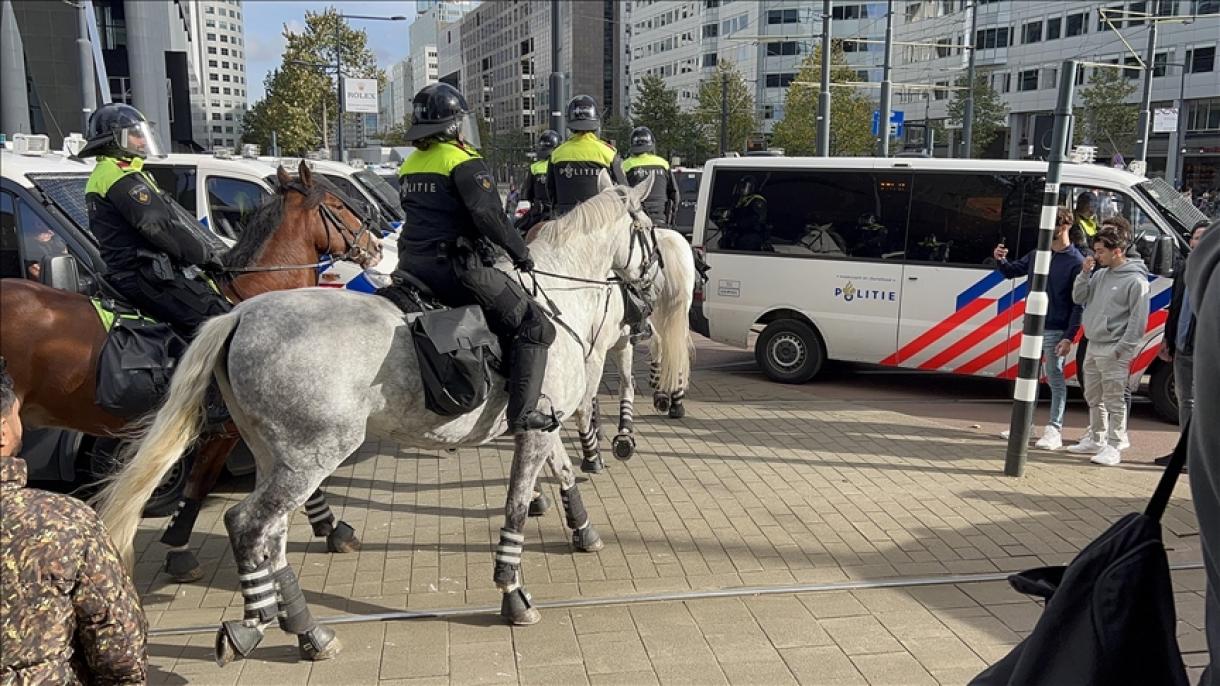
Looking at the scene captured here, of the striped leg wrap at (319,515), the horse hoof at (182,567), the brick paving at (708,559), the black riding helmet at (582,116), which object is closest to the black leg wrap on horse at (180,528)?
the horse hoof at (182,567)

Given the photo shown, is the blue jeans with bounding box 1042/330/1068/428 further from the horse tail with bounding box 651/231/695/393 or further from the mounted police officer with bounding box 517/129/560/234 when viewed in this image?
the mounted police officer with bounding box 517/129/560/234

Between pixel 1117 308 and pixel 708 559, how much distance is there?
4496 millimetres

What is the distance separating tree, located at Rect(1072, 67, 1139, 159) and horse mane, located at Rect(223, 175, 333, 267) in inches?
1691

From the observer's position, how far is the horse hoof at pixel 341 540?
5.84m

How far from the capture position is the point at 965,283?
9.94 meters

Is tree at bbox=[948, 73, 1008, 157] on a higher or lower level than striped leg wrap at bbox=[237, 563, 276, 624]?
higher

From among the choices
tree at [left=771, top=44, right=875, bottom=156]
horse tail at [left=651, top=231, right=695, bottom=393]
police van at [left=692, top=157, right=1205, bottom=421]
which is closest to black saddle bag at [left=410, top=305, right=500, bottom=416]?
horse tail at [left=651, top=231, right=695, bottom=393]

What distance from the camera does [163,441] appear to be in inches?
164

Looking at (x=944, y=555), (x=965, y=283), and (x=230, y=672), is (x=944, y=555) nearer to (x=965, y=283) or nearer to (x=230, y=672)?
(x=230, y=672)

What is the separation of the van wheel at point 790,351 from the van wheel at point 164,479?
6.83 metres

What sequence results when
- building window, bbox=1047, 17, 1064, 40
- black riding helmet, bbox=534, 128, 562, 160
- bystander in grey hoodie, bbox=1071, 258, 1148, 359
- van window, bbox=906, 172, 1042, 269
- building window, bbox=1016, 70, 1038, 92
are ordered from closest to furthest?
bystander in grey hoodie, bbox=1071, 258, 1148, 359 → van window, bbox=906, 172, 1042, 269 → black riding helmet, bbox=534, 128, 562, 160 → building window, bbox=1047, 17, 1064, 40 → building window, bbox=1016, 70, 1038, 92

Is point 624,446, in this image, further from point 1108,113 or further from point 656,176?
point 1108,113

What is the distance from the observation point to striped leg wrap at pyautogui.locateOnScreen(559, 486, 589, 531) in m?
5.67

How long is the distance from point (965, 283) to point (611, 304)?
5674mm
